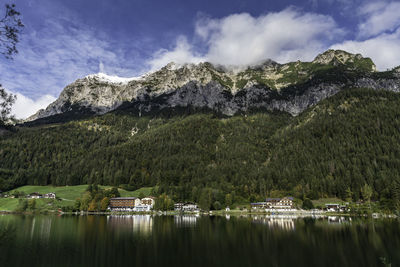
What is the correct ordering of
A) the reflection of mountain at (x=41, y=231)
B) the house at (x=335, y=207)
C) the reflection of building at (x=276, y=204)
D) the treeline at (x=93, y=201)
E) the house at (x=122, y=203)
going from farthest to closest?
the house at (x=122, y=203)
the reflection of building at (x=276, y=204)
the treeline at (x=93, y=201)
the house at (x=335, y=207)
the reflection of mountain at (x=41, y=231)

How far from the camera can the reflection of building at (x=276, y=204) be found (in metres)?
151

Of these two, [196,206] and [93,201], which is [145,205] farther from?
[196,206]

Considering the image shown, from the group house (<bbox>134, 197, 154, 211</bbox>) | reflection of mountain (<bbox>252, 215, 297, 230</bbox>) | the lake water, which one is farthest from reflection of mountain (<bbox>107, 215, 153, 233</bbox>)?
house (<bbox>134, 197, 154, 211</bbox>)

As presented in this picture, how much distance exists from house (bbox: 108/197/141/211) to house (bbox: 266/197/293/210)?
85803 mm

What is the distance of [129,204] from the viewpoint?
162750 mm

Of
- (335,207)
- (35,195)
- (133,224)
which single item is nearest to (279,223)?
(133,224)

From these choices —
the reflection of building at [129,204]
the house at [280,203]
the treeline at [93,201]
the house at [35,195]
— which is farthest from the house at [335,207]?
the house at [35,195]

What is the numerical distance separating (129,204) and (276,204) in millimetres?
94367

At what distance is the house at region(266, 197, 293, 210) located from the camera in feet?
496

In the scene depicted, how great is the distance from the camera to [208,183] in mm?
180625

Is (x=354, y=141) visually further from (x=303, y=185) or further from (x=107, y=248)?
(x=107, y=248)

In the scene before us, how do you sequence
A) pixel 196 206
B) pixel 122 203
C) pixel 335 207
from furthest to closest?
pixel 122 203 → pixel 196 206 → pixel 335 207

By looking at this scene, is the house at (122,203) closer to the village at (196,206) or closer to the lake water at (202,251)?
the village at (196,206)

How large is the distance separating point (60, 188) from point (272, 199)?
152m
